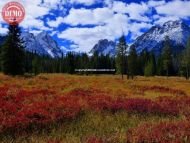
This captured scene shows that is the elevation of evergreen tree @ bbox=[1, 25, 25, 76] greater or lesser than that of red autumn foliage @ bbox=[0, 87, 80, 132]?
greater

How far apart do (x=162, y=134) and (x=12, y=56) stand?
62622mm

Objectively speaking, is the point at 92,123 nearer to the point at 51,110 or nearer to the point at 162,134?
the point at 51,110

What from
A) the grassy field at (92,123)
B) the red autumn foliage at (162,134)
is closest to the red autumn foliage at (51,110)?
the grassy field at (92,123)

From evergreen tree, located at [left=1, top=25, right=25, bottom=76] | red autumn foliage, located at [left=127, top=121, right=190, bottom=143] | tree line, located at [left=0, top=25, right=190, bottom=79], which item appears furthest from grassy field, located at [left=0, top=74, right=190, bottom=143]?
tree line, located at [left=0, top=25, right=190, bottom=79]

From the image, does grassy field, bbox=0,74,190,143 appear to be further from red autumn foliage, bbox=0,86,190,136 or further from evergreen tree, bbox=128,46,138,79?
evergreen tree, bbox=128,46,138,79

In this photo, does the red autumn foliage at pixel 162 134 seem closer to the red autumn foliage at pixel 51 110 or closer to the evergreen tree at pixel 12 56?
the red autumn foliage at pixel 51 110

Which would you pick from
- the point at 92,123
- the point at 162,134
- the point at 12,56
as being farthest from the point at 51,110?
the point at 12,56

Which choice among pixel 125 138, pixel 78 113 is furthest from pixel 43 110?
pixel 125 138

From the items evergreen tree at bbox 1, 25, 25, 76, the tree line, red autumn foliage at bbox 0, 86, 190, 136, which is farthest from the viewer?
the tree line

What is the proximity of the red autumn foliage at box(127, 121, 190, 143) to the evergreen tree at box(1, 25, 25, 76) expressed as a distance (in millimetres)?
59658

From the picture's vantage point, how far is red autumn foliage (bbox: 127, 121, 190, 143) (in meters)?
9.51

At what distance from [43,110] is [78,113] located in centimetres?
149

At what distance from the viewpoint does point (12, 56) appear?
69.8 meters

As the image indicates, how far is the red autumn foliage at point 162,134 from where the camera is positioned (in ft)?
31.2
